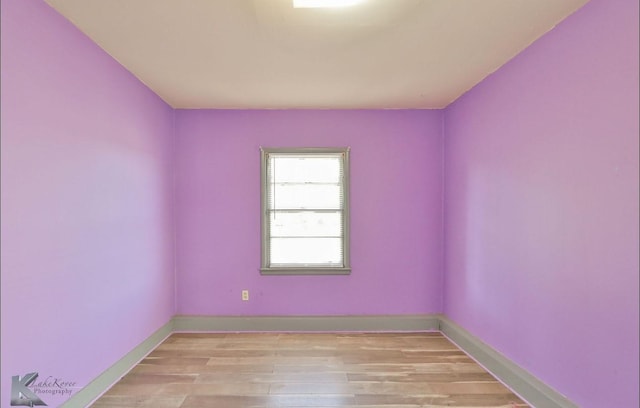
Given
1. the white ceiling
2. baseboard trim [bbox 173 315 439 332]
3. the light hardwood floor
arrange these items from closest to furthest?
the white ceiling, the light hardwood floor, baseboard trim [bbox 173 315 439 332]

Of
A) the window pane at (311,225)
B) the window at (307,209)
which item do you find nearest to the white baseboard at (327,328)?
the window at (307,209)

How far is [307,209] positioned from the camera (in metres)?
4.05

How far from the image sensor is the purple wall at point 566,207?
5.80 feet

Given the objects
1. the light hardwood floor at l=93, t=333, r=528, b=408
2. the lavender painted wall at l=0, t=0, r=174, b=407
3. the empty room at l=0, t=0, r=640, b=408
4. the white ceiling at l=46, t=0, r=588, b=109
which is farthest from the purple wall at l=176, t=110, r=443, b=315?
the lavender painted wall at l=0, t=0, r=174, b=407

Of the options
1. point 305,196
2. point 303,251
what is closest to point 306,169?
point 305,196

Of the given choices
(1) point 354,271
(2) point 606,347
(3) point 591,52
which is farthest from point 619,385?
(1) point 354,271

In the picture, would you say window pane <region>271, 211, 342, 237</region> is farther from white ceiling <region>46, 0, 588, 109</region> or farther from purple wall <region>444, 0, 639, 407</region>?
purple wall <region>444, 0, 639, 407</region>

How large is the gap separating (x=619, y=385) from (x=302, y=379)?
80.3 inches

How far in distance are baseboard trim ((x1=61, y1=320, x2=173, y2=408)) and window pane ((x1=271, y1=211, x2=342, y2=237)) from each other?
5.38 ft

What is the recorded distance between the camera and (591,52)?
1.96 meters

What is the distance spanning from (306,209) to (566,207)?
2.53 m

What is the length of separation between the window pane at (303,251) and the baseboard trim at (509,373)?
1.47 metres

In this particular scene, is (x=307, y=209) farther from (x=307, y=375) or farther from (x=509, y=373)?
(x=509, y=373)

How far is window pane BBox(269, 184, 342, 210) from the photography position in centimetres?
405
